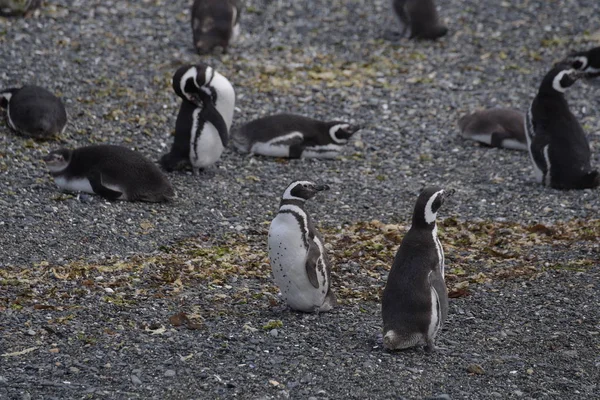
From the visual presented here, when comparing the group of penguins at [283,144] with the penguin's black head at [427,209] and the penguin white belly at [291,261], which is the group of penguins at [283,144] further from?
the penguin's black head at [427,209]

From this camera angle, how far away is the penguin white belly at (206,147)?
9242 millimetres

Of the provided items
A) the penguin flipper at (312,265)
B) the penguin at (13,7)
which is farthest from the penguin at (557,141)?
Answer: the penguin at (13,7)

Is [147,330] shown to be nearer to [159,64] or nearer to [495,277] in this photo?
[495,277]

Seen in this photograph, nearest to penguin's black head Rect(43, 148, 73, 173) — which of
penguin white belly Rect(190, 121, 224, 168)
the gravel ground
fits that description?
the gravel ground

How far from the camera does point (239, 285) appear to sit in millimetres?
6715

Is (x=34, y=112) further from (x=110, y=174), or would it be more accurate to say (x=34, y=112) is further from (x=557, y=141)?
(x=557, y=141)

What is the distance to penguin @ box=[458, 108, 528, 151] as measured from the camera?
10.5 metres

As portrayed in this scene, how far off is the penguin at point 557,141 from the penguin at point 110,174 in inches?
138

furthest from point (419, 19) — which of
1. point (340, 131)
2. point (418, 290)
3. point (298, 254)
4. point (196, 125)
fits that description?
point (418, 290)

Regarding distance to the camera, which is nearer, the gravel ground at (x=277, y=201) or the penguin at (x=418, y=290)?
the gravel ground at (x=277, y=201)

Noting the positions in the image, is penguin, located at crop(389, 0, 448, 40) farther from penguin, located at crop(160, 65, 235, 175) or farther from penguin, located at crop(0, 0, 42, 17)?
penguin, located at crop(0, 0, 42, 17)

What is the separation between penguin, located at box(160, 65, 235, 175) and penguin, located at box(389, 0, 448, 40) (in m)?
4.81

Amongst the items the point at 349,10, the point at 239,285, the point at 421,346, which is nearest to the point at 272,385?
the point at 421,346

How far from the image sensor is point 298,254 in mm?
5953
